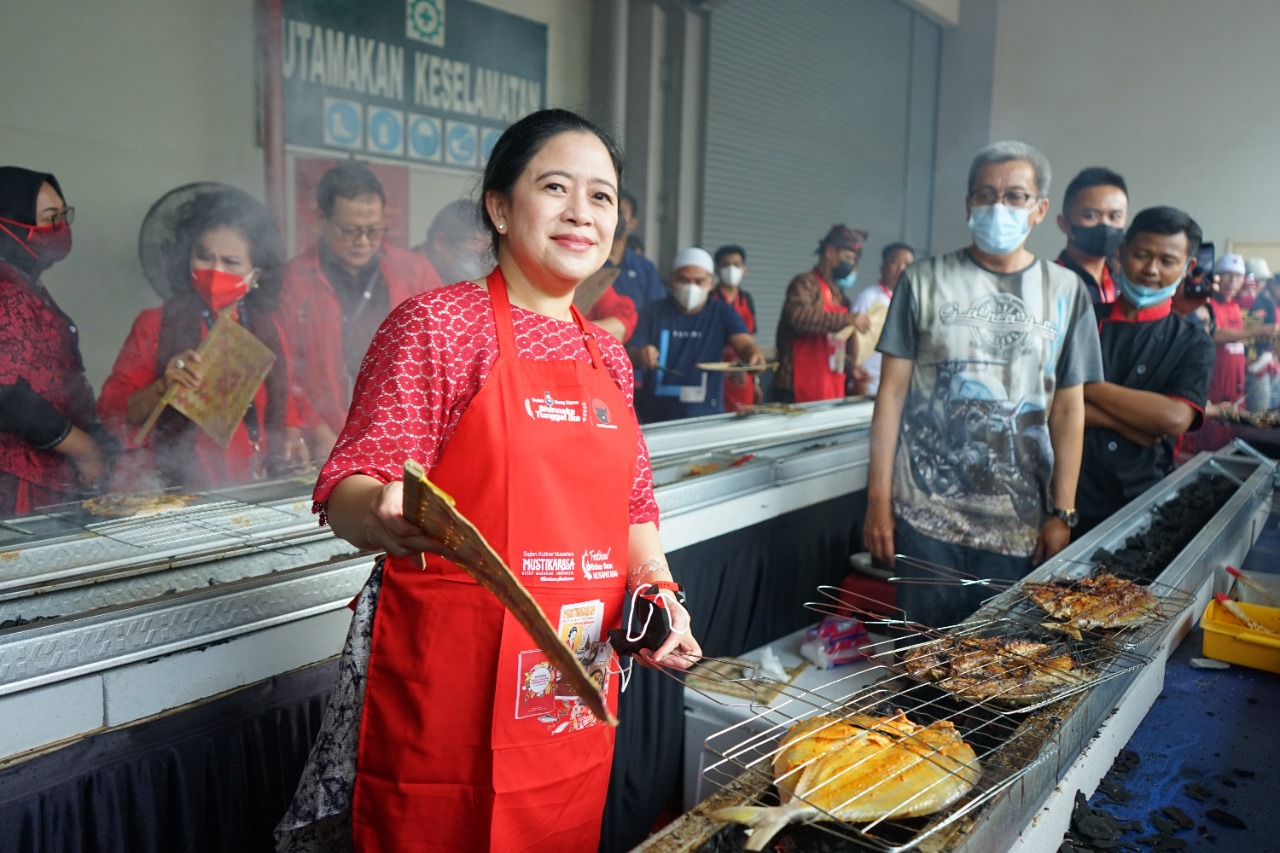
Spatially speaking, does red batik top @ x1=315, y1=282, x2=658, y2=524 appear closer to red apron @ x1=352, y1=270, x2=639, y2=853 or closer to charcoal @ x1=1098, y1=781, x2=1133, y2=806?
red apron @ x1=352, y1=270, x2=639, y2=853

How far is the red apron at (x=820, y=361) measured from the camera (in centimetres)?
635

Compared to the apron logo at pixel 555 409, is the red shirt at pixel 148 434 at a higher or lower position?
lower

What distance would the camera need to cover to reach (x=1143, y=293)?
3.45 meters

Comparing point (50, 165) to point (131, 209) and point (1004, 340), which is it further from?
point (1004, 340)

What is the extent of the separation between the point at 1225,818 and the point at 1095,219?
3.06 m

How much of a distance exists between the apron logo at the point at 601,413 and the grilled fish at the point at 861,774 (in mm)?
600

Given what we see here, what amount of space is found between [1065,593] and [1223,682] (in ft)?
1.53

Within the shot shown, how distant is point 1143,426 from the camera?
3279 mm

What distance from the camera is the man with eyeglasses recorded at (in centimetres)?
410

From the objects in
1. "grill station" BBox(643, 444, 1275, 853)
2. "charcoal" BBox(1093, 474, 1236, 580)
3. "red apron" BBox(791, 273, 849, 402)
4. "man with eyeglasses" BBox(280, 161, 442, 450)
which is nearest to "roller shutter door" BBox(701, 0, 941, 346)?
"red apron" BBox(791, 273, 849, 402)

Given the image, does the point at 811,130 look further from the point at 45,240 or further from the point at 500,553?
the point at 500,553

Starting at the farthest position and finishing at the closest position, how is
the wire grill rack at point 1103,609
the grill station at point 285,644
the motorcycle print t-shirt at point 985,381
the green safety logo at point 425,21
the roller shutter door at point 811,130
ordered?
the roller shutter door at point 811,130
the green safety logo at point 425,21
the motorcycle print t-shirt at point 985,381
the wire grill rack at point 1103,609
the grill station at point 285,644

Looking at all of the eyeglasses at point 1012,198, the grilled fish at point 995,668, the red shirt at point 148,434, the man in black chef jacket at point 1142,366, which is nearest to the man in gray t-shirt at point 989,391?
the eyeglasses at point 1012,198

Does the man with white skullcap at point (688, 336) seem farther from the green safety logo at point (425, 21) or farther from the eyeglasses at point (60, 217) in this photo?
the eyeglasses at point (60, 217)
